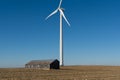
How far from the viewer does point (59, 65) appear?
82.0m

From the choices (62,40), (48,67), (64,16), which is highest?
(64,16)

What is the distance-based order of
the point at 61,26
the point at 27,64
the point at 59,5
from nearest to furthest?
the point at 61,26 < the point at 59,5 < the point at 27,64

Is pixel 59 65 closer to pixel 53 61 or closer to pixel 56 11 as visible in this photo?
pixel 53 61

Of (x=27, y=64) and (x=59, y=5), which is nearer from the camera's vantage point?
(x=59, y=5)

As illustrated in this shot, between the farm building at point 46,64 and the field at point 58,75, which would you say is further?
the farm building at point 46,64

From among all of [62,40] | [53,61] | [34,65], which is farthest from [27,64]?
[62,40]

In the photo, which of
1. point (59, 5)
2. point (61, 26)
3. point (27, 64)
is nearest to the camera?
point (61, 26)

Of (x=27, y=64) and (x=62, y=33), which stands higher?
(x=62, y=33)

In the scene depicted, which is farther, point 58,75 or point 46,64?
point 46,64

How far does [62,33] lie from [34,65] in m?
15.9

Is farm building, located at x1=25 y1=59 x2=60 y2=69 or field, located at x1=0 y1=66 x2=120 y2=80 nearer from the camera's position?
field, located at x1=0 y1=66 x2=120 y2=80

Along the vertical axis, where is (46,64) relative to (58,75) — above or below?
above

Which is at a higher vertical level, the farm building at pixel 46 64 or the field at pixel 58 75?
the farm building at pixel 46 64

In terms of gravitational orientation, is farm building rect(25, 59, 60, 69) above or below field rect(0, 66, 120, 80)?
above
